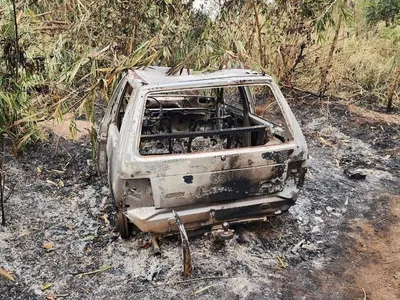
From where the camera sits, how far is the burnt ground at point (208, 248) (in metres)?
3.39

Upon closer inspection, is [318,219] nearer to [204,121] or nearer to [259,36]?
[204,121]

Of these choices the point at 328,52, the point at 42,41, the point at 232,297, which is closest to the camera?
the point at 232,297

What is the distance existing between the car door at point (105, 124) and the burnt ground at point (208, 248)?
46 cm

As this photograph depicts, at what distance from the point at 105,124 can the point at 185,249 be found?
6.00 feet

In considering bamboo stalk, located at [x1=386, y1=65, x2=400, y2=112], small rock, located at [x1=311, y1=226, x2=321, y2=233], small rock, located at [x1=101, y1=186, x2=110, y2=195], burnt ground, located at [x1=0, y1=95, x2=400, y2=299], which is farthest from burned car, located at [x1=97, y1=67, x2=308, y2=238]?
bamboo stalk, located at [x1=386, y1=65, x2=400, y2=112]

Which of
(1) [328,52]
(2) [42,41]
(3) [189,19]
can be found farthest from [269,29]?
(2) [42,41]

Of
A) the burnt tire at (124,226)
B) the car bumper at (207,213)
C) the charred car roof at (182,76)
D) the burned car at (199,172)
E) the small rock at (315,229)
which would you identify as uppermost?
the charred car roof at (182,76)

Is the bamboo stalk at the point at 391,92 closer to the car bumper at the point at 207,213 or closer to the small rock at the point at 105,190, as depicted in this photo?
the car bumper at the point at 207,213

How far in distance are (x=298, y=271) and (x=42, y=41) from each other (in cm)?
510

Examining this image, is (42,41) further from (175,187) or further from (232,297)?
(232,297)

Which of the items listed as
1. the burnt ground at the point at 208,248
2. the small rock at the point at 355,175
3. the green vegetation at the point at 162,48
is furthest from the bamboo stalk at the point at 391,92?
the small rock at the point at 355,175

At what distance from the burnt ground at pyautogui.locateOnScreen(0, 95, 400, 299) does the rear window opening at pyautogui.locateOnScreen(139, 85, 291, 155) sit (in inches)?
34.9

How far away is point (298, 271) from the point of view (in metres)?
3.63

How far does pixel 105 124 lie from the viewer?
4543mm
